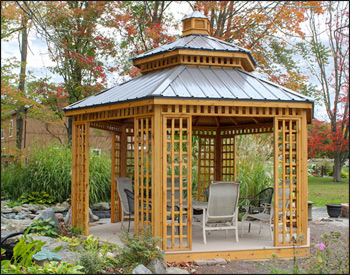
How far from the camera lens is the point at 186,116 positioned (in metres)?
5.71

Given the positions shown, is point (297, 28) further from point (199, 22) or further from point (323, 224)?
point (323, 224)

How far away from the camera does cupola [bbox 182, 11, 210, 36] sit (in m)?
8.11

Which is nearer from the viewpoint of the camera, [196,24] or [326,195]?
[196,24]

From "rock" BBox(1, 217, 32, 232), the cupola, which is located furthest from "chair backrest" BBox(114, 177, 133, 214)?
the cupola

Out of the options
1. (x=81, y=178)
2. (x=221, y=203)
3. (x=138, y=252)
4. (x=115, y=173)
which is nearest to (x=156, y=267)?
(x=138, y=252)

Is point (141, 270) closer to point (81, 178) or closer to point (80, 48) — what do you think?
point (81, 178)

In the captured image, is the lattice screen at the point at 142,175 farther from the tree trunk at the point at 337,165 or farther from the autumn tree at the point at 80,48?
the tree trunk at the point at 337,165

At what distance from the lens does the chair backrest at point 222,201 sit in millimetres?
6049

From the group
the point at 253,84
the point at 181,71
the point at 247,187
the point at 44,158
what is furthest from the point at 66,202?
the point at 253,84

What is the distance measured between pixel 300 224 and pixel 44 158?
27.2ft

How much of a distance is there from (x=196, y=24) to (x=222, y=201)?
404 centimetres

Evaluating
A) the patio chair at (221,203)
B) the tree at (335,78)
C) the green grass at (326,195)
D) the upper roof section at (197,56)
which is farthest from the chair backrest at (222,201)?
the tree at (335,78)

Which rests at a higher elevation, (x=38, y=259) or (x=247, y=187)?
(x=247, y=187)

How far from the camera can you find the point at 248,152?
1042 centimetres
